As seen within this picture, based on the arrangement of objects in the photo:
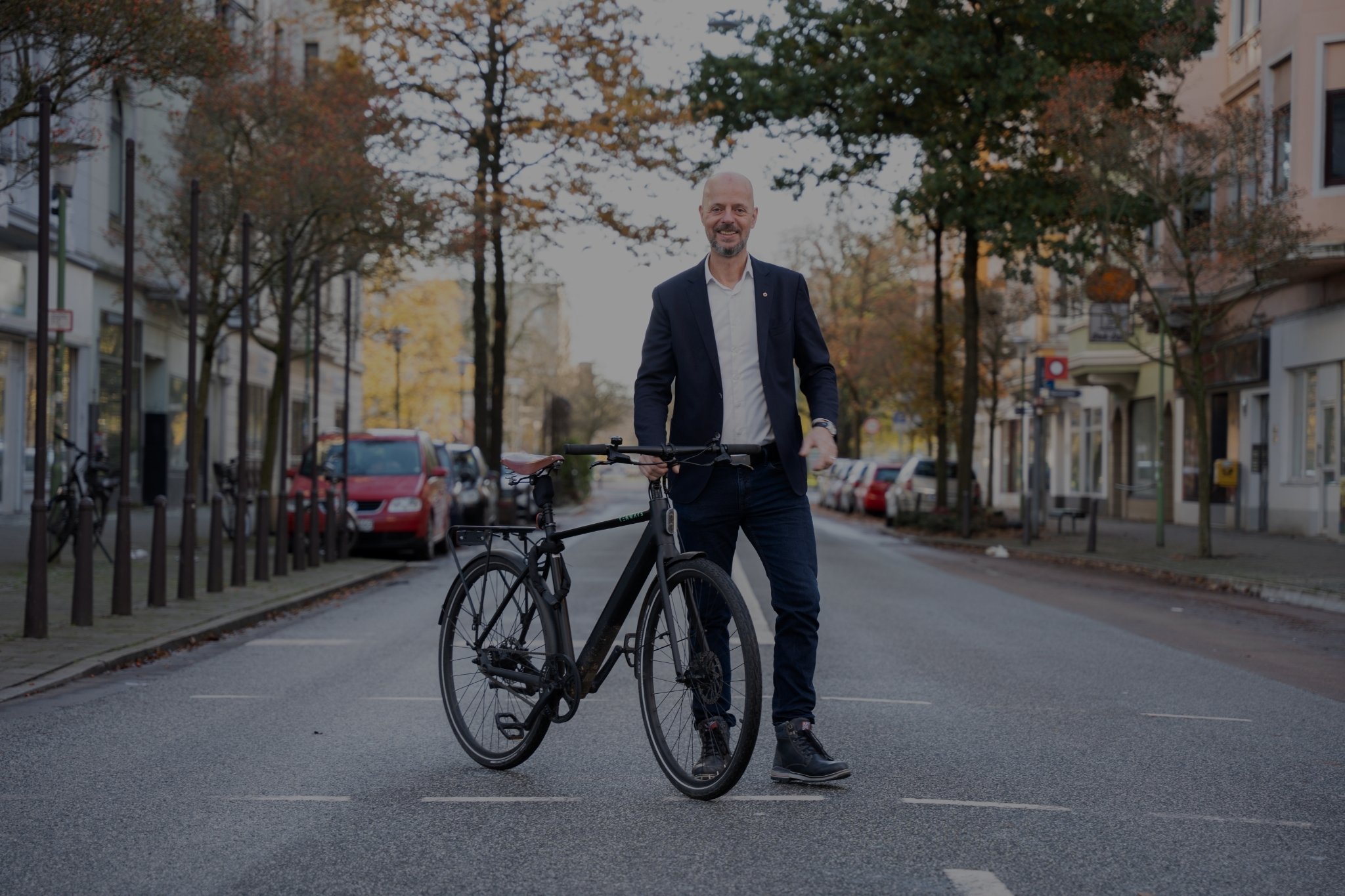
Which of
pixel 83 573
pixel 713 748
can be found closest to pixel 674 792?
pixel 713 748

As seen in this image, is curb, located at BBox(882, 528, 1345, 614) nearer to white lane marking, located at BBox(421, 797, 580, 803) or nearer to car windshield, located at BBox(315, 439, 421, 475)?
car windshield, located at BBox(315, 439, 421, 475)

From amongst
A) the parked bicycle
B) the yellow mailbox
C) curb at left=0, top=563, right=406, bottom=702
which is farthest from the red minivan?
the yellow mailbox

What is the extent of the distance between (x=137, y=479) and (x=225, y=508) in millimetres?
11356

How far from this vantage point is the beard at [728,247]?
5.72 meters

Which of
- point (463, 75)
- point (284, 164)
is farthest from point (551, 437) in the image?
point (284, 164)

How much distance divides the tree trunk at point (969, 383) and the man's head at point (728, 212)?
2488 cm

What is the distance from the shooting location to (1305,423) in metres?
30.2

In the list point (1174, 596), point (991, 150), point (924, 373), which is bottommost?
point (1174, 596)

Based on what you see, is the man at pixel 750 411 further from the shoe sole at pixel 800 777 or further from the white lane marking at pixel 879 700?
the white lane marking at pixel 879 700

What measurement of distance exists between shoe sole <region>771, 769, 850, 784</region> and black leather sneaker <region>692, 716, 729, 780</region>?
43cm

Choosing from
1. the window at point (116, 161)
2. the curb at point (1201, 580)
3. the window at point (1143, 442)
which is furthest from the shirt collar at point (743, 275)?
the window at point (1143, 442)

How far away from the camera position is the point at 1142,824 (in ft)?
17.1

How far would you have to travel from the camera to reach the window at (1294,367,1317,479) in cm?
2972

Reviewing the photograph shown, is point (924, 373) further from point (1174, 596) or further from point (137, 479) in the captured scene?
point (1174, 596)
